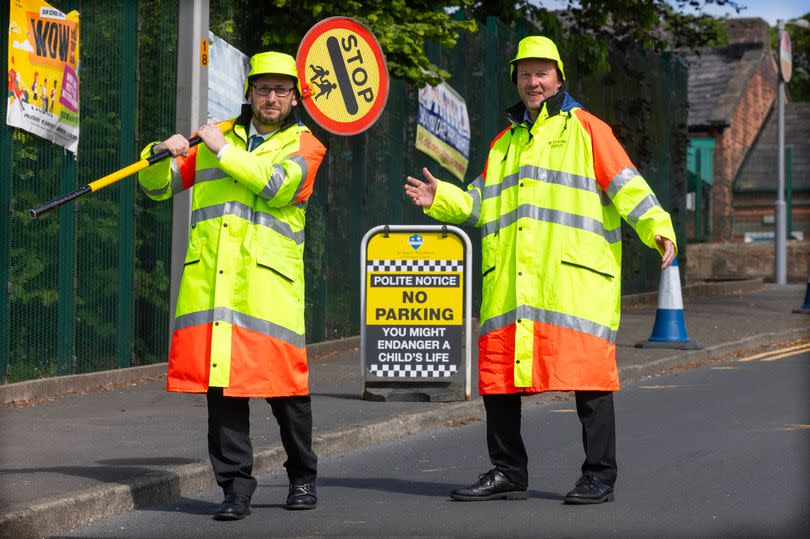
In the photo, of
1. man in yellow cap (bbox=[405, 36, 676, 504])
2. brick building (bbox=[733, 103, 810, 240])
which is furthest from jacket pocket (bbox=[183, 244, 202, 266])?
brick building (bbox=[733, 103, 810, 240])

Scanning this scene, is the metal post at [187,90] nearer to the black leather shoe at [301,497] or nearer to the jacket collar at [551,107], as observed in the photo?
the black leather shoe at [301,497]

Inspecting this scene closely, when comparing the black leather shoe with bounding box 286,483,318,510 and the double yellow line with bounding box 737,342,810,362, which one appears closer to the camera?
the black leather shoe with bounding box 286,483,318,510

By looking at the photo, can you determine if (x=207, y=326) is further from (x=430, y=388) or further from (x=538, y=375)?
(x=430, y=388)

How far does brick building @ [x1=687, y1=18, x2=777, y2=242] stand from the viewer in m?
42.8

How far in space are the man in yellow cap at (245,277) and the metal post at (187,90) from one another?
14.5 feet

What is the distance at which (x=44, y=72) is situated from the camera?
32.1ft

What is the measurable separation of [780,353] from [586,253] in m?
9.42

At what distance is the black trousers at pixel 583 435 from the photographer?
6.54m

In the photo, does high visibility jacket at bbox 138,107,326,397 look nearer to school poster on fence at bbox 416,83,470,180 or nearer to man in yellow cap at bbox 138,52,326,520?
man in yellow cap at bbox 138,52,326,520

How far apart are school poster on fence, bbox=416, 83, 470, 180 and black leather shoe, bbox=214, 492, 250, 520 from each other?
32.2 feet

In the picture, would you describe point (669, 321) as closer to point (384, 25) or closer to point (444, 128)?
point (444, 128)

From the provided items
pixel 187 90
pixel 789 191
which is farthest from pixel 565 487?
pixel 789 191

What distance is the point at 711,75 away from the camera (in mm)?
45594

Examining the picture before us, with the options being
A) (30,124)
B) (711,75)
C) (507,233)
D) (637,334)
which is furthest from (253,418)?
(711,75)
